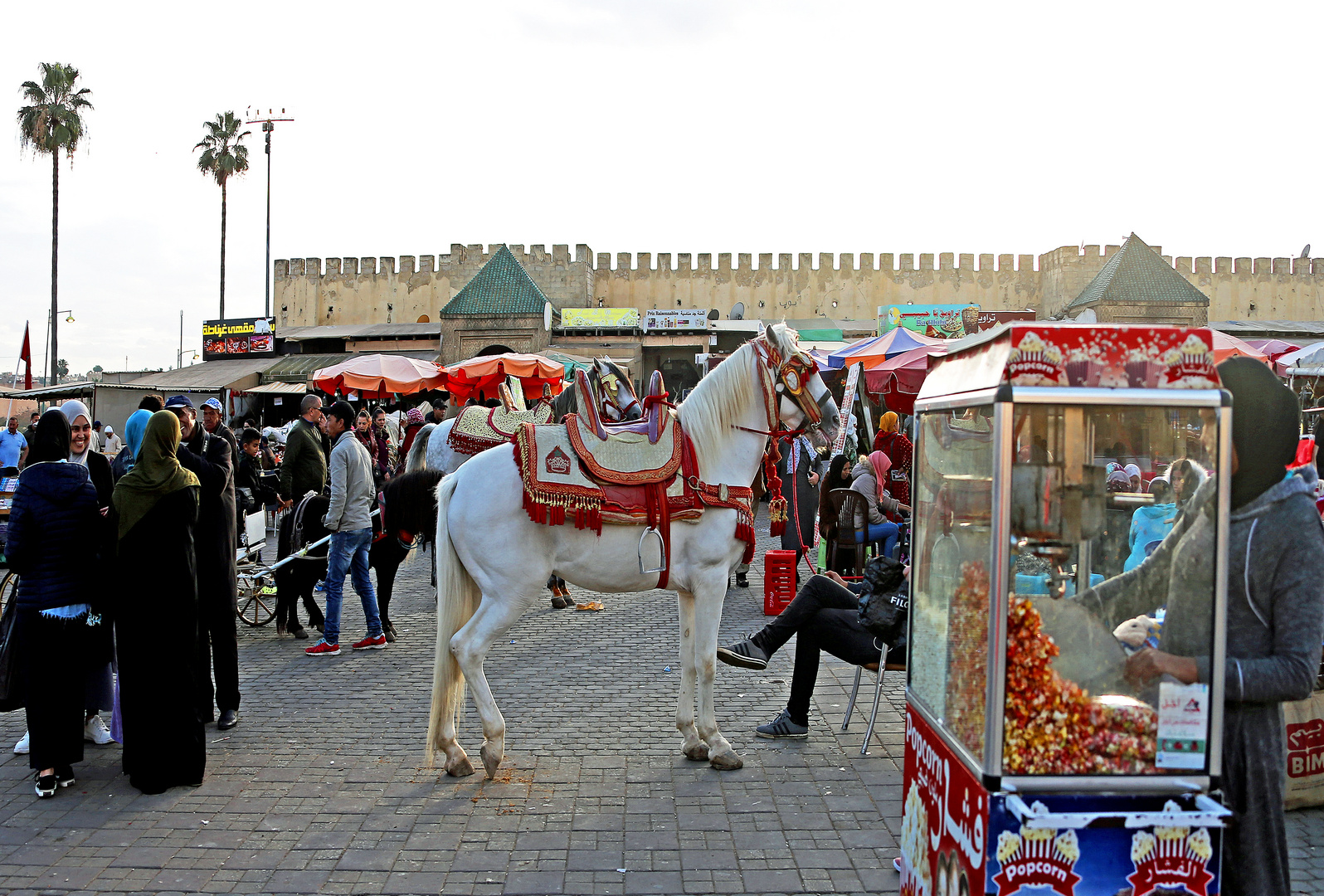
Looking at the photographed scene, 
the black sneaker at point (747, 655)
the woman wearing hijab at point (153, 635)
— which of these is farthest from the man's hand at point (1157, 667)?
the woman wearing hijab at point (153, 635)

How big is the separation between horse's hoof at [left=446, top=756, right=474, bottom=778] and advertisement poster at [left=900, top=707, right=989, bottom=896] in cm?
234

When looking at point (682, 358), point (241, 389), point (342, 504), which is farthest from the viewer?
point (682, 358)

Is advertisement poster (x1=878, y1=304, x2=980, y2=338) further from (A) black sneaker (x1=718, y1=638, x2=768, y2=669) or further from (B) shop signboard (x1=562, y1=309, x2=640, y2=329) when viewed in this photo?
(A) black sneaker (x1=718, y1=638, x2=768, y2=669)

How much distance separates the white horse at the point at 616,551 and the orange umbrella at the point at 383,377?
1029 centimetres

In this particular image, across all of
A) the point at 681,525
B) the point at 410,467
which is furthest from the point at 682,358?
the point at 681,525

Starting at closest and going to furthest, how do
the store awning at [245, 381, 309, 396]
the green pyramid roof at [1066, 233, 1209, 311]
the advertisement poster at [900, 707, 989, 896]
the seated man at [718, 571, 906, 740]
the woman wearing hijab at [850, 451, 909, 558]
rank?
the advertisement poster at [900, 707, 989, 896] → the seated man at [718, 571, 906, 740] → the woman wearing hijab at [850, 451, 909, 558] → the store awning at [245, 381, 309, 396] → the green pyramid roof at [1066, 233, 1209, 311]

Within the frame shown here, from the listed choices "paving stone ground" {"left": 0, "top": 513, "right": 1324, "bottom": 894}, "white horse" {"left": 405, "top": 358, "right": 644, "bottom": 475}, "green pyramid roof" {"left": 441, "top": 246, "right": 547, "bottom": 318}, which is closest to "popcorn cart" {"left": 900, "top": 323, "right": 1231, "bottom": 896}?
"paving stone ground" {"left": 0, "top": 513, "right": 1324, "bottom": 894}

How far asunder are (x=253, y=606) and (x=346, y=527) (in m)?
2.39

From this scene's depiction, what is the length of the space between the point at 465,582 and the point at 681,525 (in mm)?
1194

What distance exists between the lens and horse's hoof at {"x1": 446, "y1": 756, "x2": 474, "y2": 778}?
436 centimetres

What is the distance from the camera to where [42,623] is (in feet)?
13.7

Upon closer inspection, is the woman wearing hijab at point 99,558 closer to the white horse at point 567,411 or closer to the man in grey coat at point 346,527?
the man in grey coat at point 346,527

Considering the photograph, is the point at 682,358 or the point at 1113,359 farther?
the point at 682,358

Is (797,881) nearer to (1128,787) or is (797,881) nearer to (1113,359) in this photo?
(1128,787)
